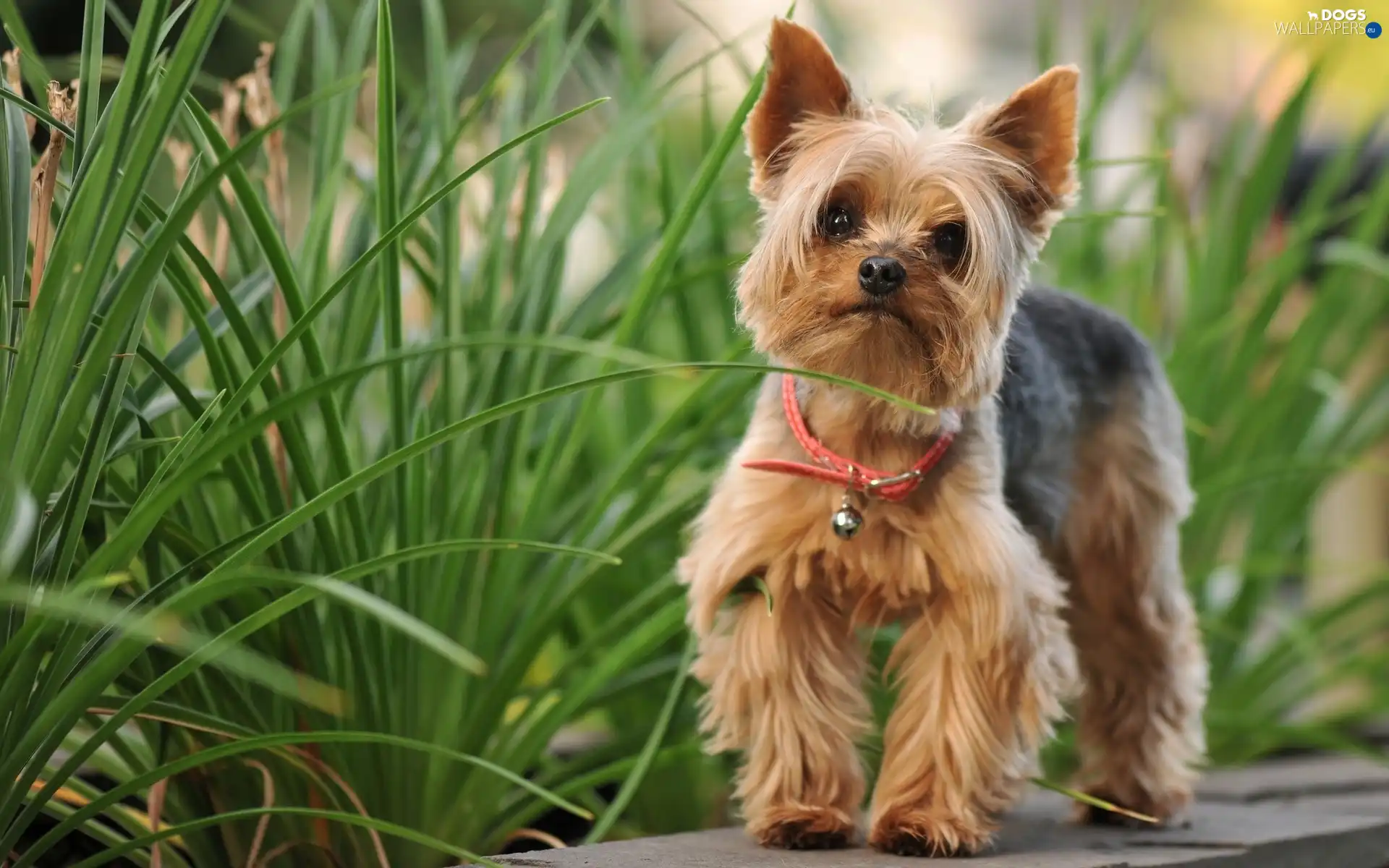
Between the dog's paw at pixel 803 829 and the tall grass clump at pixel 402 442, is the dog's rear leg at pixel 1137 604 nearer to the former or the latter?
the tall grass clump at pixel 402 442

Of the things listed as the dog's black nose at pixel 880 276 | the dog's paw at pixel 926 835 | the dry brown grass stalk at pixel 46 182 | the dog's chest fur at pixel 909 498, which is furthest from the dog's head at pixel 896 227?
the dry brown grass stalk at pixel 46 182

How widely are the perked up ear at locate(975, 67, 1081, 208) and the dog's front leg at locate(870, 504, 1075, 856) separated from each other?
17.2 inches

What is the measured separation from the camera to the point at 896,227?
1.77 m

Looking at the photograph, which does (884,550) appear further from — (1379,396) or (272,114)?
(1379,396)

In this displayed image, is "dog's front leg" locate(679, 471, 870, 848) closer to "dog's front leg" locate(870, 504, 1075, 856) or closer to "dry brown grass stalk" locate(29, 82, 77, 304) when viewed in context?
"dog's front leg" locate(870, 504, 1075, 856)

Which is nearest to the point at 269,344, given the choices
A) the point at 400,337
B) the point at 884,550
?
the point at 400,337

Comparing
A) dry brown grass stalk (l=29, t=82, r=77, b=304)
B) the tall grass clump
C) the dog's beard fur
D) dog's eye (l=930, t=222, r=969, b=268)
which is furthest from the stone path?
dry brown grass stalk (l=29, t=82, r=77, b=304)

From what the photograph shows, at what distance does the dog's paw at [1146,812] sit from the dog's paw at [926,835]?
19.7 inches

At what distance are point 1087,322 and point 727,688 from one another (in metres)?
0.85

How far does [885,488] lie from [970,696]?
0.93 feet

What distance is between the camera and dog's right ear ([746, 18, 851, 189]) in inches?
72.9

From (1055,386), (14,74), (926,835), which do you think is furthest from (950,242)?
(14,74)

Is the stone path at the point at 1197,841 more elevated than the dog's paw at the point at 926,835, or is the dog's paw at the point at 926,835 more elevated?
the dog's paw at the point at 926,835

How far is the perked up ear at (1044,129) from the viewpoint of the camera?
1.84 meters
